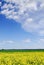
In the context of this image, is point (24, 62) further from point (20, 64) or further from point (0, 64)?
point (0, 64)

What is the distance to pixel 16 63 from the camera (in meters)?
11.8

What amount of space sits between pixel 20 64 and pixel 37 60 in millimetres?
1266

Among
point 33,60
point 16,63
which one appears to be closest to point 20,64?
point 16,63

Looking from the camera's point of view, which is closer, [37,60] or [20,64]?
[20,64]

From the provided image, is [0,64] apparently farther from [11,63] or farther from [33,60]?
[33,60]

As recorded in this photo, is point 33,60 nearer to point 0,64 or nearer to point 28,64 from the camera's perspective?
point 28,64

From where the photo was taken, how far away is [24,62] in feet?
39.3

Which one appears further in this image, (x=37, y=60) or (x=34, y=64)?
(x=37, y=60)

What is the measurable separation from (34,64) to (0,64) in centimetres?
166

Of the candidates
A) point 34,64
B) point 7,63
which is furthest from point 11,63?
point 34,64

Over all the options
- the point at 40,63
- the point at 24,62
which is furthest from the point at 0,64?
the point at 40,63

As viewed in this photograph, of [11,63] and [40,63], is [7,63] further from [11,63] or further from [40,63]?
[40,63]

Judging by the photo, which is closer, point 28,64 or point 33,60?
point 28,64

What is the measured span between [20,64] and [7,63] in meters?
0.66
